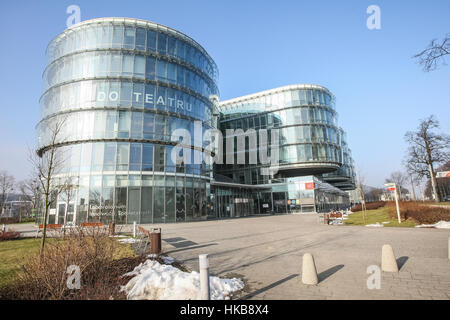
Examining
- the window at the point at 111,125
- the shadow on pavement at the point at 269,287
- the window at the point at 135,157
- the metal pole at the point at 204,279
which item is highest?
the window at the point at 111,125

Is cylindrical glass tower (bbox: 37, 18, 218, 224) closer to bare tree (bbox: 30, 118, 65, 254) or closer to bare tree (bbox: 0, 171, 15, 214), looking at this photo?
bare tree (bbox: 30, 118, 65, 254)

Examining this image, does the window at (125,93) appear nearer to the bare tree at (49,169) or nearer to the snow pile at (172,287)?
the bare tree at (49,169)

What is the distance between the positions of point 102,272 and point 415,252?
32.6 ft

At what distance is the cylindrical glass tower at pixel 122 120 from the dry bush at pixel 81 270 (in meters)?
19.5

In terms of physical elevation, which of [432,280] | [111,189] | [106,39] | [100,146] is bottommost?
[432,280]

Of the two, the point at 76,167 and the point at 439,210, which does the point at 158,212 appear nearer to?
the point at 76,167

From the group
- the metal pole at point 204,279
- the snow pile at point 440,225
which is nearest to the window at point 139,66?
the metal pole at point 204,279

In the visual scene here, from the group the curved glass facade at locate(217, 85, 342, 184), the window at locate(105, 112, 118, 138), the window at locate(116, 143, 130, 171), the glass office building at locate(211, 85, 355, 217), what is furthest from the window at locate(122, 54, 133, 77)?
the curved glass facade at locate(217, 85, 342, 184)

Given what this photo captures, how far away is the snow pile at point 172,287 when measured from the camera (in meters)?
4.75

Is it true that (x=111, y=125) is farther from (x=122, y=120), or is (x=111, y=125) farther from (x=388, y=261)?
(x=388, y=261)

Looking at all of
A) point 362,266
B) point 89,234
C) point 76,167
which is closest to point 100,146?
point 76,167

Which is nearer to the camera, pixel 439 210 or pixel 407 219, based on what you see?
pixel 439 210

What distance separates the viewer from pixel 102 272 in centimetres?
598

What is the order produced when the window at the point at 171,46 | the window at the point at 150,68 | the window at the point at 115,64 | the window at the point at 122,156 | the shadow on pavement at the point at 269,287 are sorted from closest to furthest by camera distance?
the shadow on pavement at the point at 269,287, the window at the point at 122,156, the window at the point at 115,64, the window at the point at 150,68, the window at the point at 171,46
